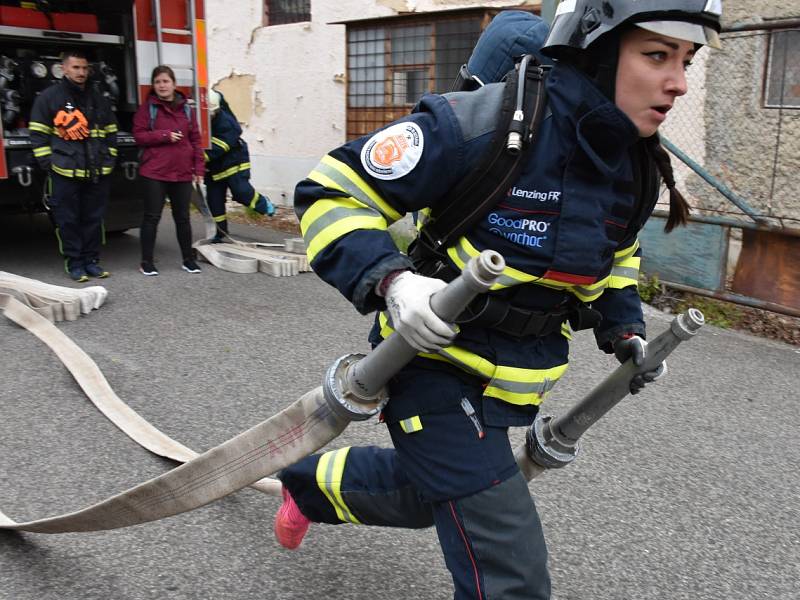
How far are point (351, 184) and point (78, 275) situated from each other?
528 centimetres

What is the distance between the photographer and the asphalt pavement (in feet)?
8.54

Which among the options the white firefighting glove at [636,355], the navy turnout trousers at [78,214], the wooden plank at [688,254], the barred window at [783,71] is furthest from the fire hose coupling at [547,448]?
the navy turnout trousers at [78,214]

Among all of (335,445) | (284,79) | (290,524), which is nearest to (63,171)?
(335,445)

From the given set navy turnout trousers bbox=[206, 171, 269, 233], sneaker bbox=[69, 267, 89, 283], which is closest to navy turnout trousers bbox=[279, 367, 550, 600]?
sneaker bbox=[69, 267, 89, 283]

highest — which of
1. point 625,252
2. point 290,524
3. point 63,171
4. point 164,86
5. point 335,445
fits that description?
point 164,86

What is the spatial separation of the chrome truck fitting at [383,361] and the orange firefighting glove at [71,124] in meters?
5.04

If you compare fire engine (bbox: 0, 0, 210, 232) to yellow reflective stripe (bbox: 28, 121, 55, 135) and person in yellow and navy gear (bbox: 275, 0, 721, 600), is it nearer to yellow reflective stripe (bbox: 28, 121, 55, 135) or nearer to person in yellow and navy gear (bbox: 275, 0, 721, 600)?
yellow reflective stripe (bbox: 28, 121, 55, 135)

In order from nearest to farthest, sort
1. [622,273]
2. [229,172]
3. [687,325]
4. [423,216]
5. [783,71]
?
[423,216] → [687,325] → [622,273] → [783,71] → [229,172]

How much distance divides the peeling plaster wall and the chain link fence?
362cm

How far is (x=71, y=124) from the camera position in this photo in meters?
6.17

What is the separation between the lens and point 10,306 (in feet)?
17.1

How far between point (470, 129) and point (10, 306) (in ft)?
14.2

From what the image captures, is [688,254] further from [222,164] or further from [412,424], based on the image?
[412,424]

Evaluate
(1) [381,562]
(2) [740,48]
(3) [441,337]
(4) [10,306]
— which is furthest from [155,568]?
(2) [740,48]
